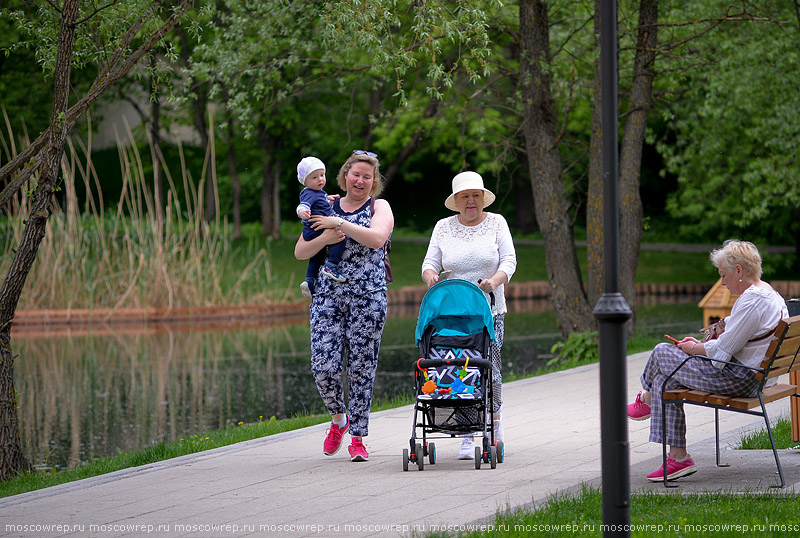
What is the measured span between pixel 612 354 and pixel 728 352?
192cm

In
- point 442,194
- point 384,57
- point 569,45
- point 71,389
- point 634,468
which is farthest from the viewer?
point 442,194

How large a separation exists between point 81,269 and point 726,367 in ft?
60.7

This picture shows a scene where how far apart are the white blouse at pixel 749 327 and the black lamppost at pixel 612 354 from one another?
1.86 m

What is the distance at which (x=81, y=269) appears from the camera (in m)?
22.3

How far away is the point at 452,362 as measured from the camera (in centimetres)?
659

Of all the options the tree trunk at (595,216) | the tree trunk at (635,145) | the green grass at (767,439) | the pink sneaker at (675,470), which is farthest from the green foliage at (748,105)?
the pink sneaker at (675,470)

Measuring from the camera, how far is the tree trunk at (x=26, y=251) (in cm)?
771

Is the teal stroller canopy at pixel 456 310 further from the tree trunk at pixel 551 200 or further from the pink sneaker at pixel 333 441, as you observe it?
the tree trunk at pixel 551 200

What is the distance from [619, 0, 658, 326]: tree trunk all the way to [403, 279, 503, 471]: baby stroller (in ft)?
25.9

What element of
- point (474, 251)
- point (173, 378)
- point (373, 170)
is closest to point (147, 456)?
point (373, 170)

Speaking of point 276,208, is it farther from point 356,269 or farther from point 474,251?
point 474,251

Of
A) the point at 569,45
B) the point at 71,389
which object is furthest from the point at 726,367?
the point at 569,45

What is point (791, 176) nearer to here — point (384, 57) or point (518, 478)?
point (384, 57)

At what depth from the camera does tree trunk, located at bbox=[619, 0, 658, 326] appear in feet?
46.5
